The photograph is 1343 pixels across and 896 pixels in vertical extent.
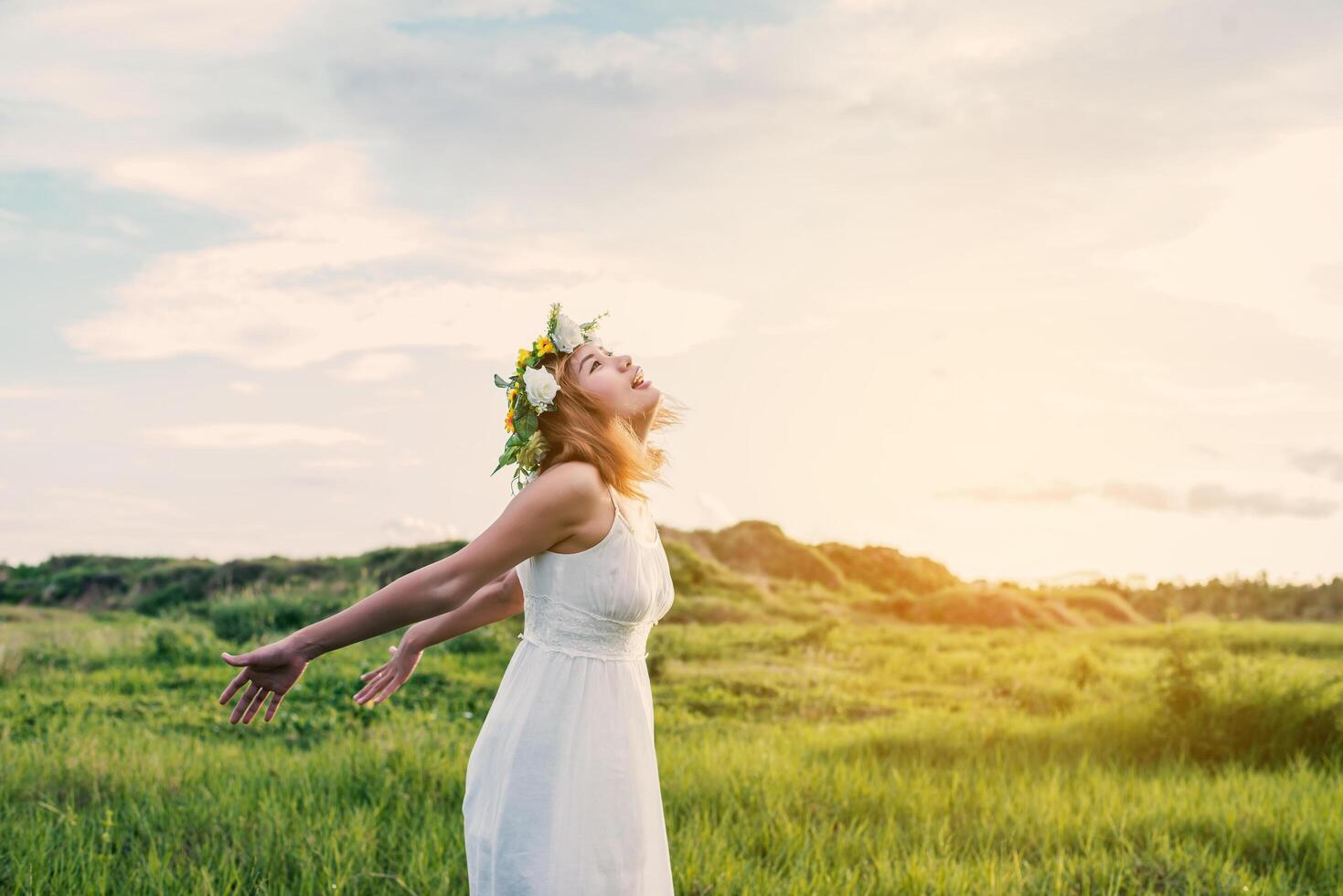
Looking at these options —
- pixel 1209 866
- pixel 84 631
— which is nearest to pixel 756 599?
pixel 84 631

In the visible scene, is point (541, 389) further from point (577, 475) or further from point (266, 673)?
point (266, 673)

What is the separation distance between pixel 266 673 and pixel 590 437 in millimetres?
1142

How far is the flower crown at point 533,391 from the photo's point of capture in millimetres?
3357

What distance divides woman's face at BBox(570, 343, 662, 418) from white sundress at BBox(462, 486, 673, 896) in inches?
14.9

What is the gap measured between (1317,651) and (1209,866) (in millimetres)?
13014

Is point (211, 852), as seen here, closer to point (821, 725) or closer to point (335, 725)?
point (335, 725)

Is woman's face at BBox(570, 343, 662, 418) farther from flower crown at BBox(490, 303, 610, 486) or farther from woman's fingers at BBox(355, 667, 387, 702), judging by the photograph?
woman's fingers at BBox(355, 667, 387, 702)

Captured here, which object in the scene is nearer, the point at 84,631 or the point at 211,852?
the point at 211,852

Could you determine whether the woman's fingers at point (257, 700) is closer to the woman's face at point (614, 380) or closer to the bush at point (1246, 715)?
the woman's face at point (614, 380)

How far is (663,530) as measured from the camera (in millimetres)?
26984

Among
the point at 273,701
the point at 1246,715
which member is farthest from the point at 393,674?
the point at 1246,715

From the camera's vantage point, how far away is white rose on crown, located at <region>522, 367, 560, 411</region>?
Answer: 11.0 ft

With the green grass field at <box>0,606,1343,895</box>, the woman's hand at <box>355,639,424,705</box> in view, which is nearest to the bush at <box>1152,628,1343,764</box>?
the green grass field at <box>0,606,1343,895</box>

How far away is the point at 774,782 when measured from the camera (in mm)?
6559
